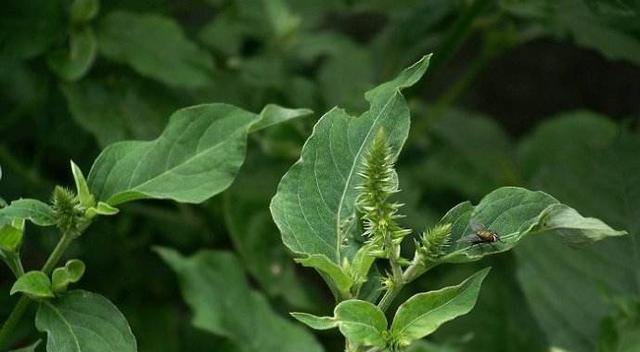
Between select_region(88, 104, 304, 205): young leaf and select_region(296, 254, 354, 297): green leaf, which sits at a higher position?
select_region(88, 104, 304, 205): young leaf

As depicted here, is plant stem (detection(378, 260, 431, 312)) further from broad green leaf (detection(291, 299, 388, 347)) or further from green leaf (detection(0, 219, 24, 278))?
green leaf (detection(0, 219, 24, 278))

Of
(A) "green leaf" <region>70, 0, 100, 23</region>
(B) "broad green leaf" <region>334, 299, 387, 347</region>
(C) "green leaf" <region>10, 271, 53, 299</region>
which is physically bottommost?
(B) "broad green leaf" <region>334, 299, 387, 347</region>

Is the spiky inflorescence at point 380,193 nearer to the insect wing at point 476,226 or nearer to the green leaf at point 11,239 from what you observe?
the insect wing at point 476,226

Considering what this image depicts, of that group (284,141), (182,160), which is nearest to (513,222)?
(182,160)

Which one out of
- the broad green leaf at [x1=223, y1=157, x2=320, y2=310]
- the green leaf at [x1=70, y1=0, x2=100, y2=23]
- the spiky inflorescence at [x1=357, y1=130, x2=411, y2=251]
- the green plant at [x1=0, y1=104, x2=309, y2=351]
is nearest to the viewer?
the spiky inflorescence at [x1=357, y1=130, x2=411, y2=251]

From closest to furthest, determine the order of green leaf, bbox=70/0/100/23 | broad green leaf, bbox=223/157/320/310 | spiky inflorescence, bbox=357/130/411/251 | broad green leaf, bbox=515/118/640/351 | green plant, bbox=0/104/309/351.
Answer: spiky inflorescence, bbox=357/130/411/251
green plant, bbox=0/104/309/351
broad green leaf, bbox=515/118/640/351
green leaf, bbox=70/0/100/23
broad green leaf, bbox=223/157/320/310

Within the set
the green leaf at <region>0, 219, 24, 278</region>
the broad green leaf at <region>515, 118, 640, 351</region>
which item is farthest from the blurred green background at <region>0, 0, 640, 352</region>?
the green leaf at <region>0, 219, 24, 278</region>
